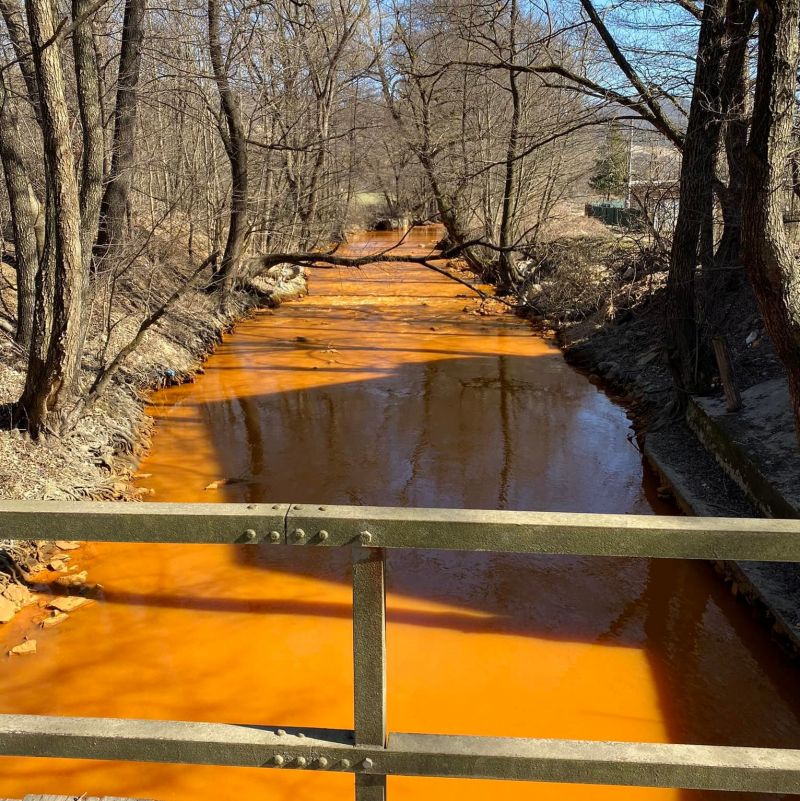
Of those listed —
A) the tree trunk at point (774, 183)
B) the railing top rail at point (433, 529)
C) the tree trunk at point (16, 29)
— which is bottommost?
the railing top rail at point (433, 529)

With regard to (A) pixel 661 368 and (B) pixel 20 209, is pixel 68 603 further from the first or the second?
(A) pixel 661 368

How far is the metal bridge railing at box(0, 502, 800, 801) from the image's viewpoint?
1836mm

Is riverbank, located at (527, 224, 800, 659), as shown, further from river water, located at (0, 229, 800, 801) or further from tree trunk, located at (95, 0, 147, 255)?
tree trunk, located at (95, 0, 147, 255)

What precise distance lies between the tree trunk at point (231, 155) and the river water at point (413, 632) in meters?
6.99

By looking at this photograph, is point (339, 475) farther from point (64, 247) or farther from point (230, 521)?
point (230, 521)

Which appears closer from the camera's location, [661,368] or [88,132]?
[88,132]

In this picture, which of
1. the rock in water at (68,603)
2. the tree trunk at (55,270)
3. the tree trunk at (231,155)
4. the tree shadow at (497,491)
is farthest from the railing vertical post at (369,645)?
the tree trunk at (231,155)

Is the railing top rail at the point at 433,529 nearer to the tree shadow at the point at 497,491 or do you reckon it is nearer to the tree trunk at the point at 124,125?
the tree shadow at the point at 497,491

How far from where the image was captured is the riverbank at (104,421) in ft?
21.6

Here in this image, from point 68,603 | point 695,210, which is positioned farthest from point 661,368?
point 68,603

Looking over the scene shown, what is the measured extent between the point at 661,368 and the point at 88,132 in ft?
29.6

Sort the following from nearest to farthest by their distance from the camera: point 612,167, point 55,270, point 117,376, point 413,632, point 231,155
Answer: point 413,632
point 55,270
point 117,376
point 231,155
point 612,167

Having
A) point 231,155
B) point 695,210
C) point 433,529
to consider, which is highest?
point 231,155

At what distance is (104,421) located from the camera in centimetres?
953
